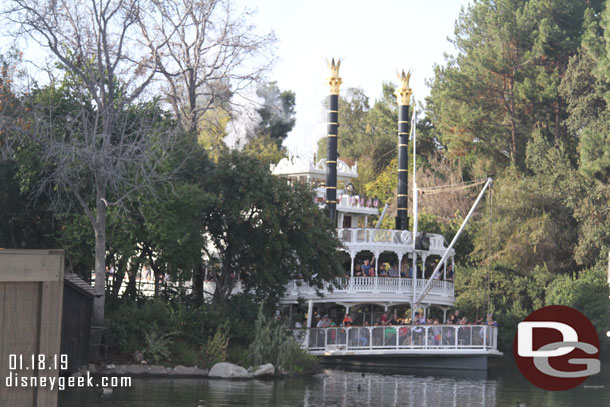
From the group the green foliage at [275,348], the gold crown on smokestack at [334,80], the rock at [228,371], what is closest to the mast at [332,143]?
the gold crown on smokestack at [334,80]

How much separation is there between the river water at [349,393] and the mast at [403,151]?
11489 millimetres

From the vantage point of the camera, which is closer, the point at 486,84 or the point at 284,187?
the point at 284,187

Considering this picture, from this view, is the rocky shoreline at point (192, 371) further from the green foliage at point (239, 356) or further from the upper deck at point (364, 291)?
the upper deck at point (364, 291)

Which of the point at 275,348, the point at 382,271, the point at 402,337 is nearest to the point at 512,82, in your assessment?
the point at 382,271

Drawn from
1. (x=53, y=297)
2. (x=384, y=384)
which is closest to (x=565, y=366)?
(x=384, y=384)

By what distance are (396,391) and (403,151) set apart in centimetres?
1878

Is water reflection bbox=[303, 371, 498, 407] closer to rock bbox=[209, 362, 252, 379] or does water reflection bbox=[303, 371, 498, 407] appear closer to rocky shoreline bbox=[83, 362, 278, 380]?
rocky shoreline bbox=[83, 362, 278, 380]

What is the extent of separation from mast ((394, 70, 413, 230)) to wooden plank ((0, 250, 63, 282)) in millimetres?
35887

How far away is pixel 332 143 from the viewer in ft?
128

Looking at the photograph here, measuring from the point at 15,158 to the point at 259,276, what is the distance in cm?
892

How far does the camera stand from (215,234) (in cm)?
2995

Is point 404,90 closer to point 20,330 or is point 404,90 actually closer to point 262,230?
point 262,230

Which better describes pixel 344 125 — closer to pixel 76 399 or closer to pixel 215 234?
pixel 215 234

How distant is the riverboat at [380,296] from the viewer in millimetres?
31750
